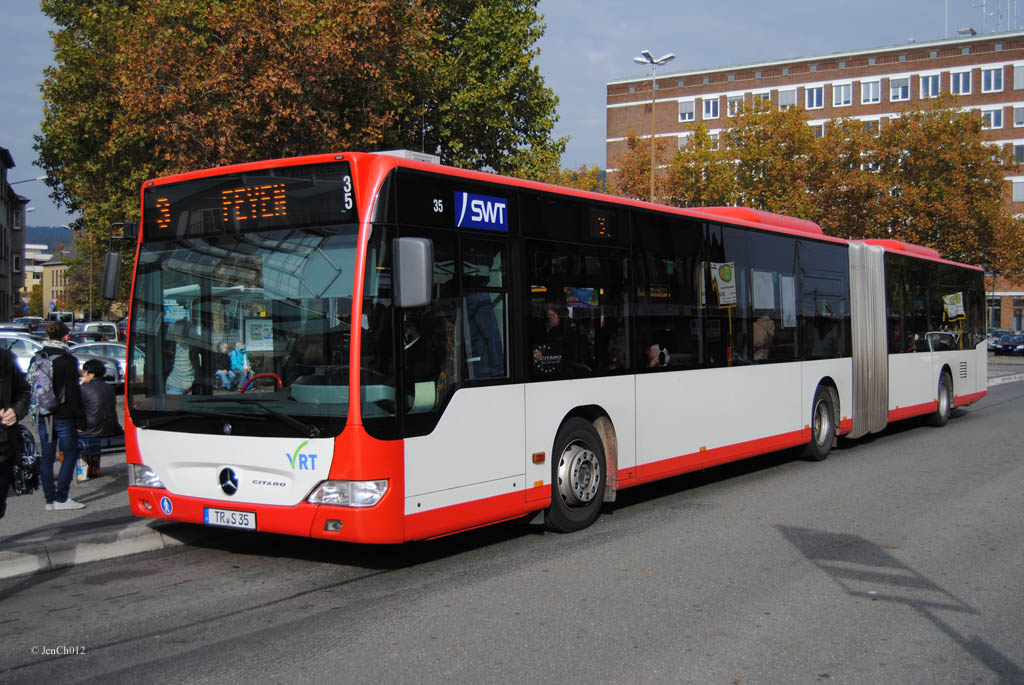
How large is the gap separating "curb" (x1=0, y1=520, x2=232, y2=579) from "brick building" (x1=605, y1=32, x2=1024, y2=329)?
61.4m

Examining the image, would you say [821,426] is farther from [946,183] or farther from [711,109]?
[711,109]

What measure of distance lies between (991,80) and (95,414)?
2962 inches

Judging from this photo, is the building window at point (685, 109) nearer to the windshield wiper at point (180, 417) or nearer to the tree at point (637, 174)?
the tree at point (637, 174)

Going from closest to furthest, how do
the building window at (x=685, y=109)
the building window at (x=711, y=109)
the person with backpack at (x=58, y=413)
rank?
the person with backpack at (x=58, y=413) → the building window at (x=711, y=109) → the building window at (x=685, y=109)

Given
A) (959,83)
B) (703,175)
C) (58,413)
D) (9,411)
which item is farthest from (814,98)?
(9,411)

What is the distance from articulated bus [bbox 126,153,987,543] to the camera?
6.48 meters

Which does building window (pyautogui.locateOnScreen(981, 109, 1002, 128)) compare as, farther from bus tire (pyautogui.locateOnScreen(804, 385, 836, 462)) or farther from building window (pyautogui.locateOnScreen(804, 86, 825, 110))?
bus tire (pyautogui.locateOnScreen(804, 385, 836, 462))

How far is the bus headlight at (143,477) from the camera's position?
729 cm

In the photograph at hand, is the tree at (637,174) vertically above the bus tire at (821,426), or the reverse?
the tree at (637,174)

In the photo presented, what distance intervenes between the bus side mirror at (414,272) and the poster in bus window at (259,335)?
1024 mm

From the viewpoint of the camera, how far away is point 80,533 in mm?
8062

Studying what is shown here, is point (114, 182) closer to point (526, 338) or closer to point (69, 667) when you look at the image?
point (526, 338)

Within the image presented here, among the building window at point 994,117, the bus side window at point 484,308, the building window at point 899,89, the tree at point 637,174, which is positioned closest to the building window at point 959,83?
the building window at point 994,117

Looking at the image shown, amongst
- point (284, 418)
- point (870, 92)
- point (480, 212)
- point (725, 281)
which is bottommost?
point (284, 418)
